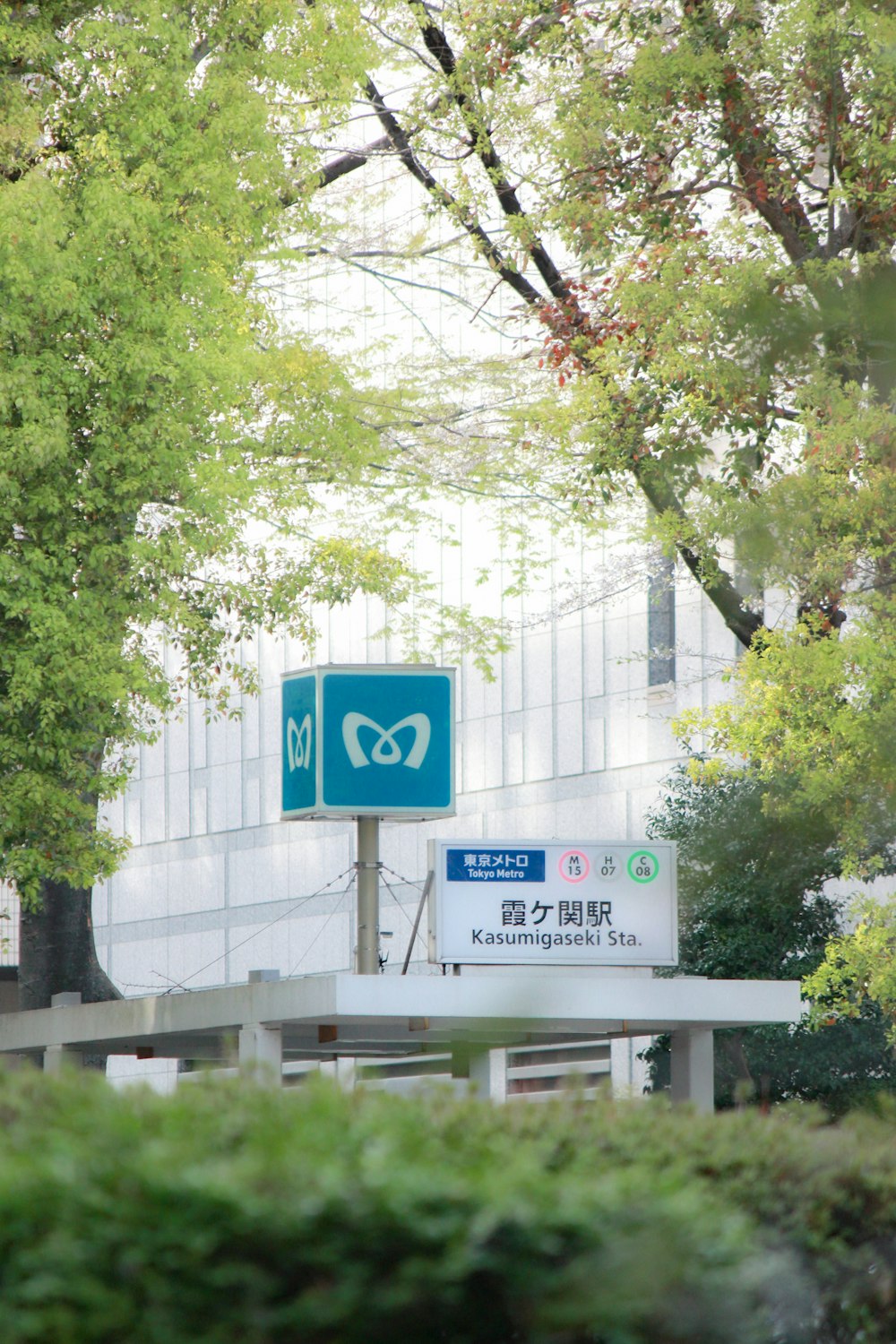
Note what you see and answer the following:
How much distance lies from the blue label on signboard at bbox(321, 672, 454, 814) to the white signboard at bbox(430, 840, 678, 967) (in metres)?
0.39

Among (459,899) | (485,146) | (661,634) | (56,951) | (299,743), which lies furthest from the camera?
(661,634)

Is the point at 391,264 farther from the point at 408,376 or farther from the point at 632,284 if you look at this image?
the point at 632,284

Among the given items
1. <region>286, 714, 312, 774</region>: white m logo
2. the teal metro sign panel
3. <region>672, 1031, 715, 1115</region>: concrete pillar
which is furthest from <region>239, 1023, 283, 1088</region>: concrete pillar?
<region>672, 1031, 715, 1115</region>: concrete pillar

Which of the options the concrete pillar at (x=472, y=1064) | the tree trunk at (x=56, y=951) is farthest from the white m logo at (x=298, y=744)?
the tree trunk at (x=56, y=951)

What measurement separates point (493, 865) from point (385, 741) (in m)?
0.99

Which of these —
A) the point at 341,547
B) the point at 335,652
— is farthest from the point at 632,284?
the point at 335,652

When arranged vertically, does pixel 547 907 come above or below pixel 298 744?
below

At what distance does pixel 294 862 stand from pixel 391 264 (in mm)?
11037

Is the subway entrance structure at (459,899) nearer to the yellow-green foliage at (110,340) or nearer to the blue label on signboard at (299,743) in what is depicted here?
the blue label on signboard at (299,743)

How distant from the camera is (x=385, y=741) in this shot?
10.5 m

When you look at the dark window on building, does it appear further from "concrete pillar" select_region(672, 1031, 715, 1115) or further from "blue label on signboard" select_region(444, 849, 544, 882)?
"blue label on signboard" select_region(444, 849, 544, 882)

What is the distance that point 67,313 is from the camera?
11711 mm

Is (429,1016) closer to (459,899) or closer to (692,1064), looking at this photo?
(459,899)

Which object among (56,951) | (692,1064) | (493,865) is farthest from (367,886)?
(56,951)
